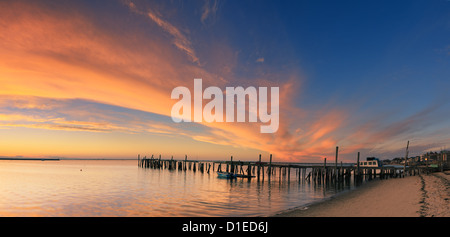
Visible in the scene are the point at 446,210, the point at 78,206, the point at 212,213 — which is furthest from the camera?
the point at 78,206

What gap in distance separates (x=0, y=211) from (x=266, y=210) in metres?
22.2
